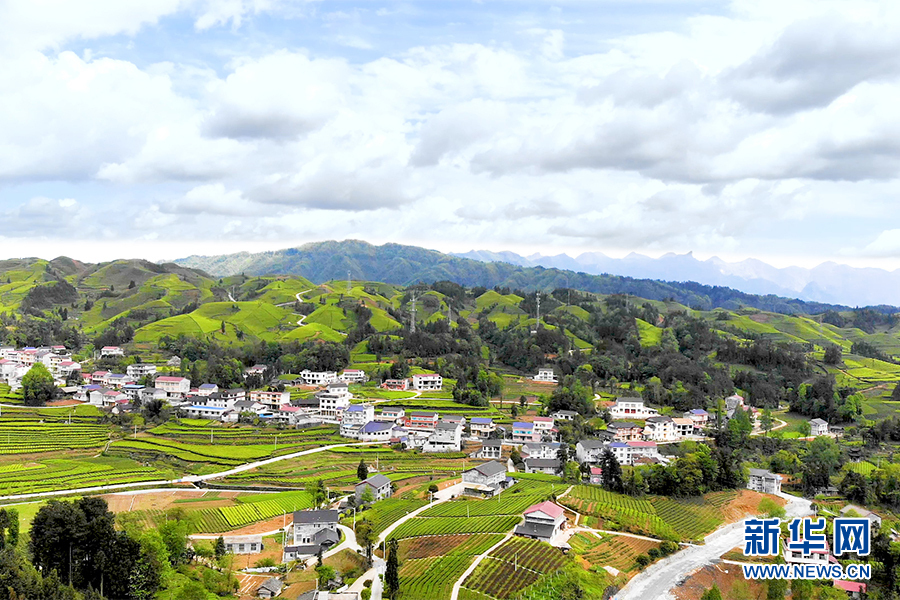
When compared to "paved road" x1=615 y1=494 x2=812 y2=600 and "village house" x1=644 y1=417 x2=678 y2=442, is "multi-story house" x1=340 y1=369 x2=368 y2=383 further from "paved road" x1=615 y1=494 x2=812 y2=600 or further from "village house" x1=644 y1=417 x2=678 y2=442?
"paved road" x1=615 y1=494 x2=812 y2=600

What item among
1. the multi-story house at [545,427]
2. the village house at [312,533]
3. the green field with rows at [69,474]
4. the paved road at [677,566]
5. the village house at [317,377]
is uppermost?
the village house at [317,377]

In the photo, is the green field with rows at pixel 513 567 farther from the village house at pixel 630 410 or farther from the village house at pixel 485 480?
the village house at pixel 630 410

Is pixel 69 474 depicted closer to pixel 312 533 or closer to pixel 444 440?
pixel 312 533

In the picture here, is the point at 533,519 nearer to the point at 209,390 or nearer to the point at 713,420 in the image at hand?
the point at 713,420

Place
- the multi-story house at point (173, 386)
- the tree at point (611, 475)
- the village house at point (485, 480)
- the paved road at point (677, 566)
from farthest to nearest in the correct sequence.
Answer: the multi-story house at point (173, 386) → the tree at point (611, 475) → the village house at point (485, 480) → the paved road at point (677, 566)

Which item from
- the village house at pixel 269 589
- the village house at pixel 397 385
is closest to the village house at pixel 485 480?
the village house at pixel 269 589

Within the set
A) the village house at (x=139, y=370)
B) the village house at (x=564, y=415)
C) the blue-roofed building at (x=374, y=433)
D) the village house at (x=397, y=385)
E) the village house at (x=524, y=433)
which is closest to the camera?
the village house at (x=524, y=433)
